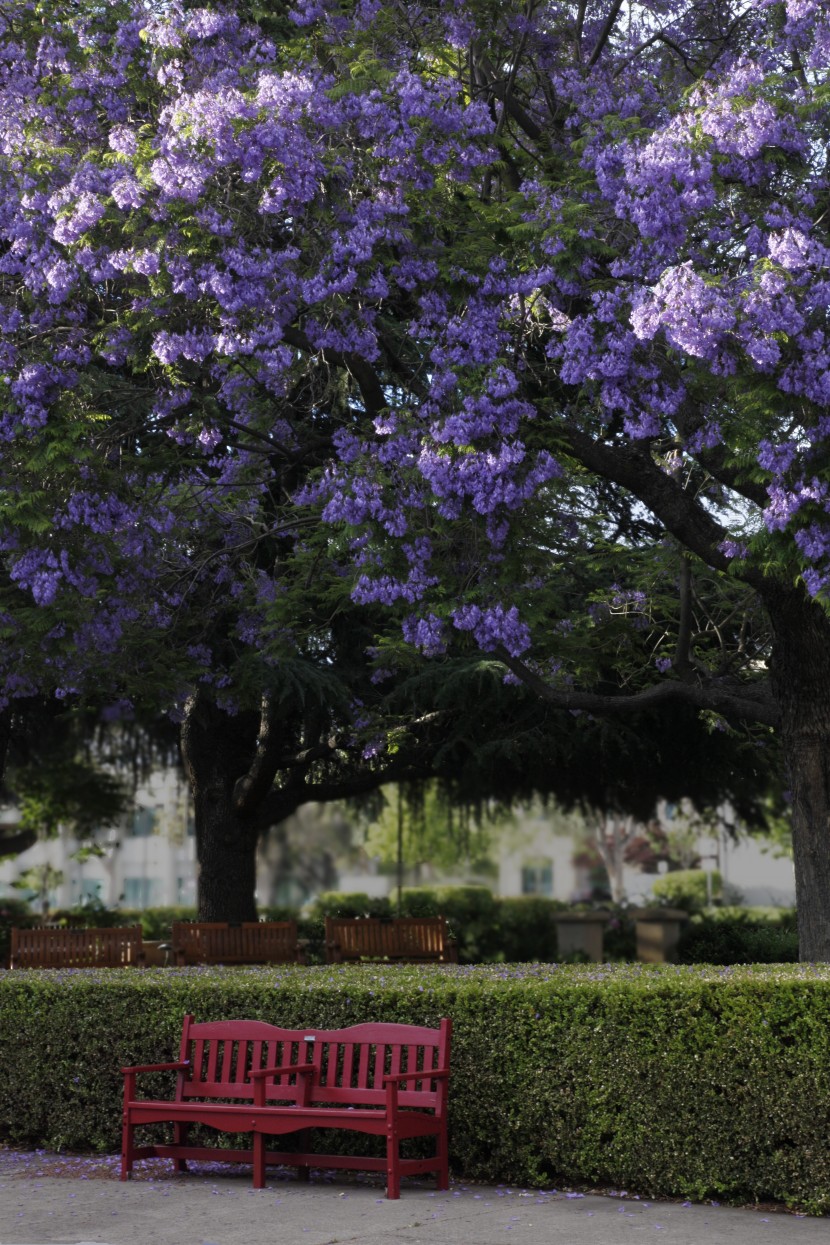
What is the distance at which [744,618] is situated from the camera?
13.4 meters

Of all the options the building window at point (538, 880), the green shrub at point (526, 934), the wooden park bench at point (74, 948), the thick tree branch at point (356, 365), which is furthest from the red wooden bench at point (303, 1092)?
the building window at point (538, 880)

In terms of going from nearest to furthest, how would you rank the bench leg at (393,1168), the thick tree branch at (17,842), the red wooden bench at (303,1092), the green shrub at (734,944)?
the bench leg at (393,1168) < the red wooden bench at (303,1092) < the green shrub at (734,944) < the thick tree branch at (17,842)

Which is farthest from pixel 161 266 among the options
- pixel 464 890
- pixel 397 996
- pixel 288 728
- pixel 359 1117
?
pixel 464 890

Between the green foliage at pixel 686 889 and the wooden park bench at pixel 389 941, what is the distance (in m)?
12.8

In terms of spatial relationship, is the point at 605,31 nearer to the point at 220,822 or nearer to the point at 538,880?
the point at 220,822

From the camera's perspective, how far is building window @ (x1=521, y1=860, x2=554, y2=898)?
3944 inches

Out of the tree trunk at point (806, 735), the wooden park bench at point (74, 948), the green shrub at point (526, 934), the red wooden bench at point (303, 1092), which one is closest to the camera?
the red wooden bench at point (303, 1092)

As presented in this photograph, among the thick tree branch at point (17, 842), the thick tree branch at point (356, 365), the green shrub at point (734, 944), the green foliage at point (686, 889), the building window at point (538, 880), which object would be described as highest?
the thick tree branch at point (356, 365)

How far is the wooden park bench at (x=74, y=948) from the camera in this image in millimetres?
17625

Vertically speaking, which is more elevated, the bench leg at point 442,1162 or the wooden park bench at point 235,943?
the wooden park bench at point 235,943

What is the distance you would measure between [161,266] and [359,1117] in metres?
5.57

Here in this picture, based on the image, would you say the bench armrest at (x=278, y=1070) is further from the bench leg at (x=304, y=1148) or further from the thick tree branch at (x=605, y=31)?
the thick tree branch at (x=605, y=31)

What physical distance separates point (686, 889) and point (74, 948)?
40755mm

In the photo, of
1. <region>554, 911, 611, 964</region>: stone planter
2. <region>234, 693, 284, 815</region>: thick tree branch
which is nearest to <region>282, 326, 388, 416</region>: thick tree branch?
<region>234, 693, 284, 815</region>: thick tree branch
